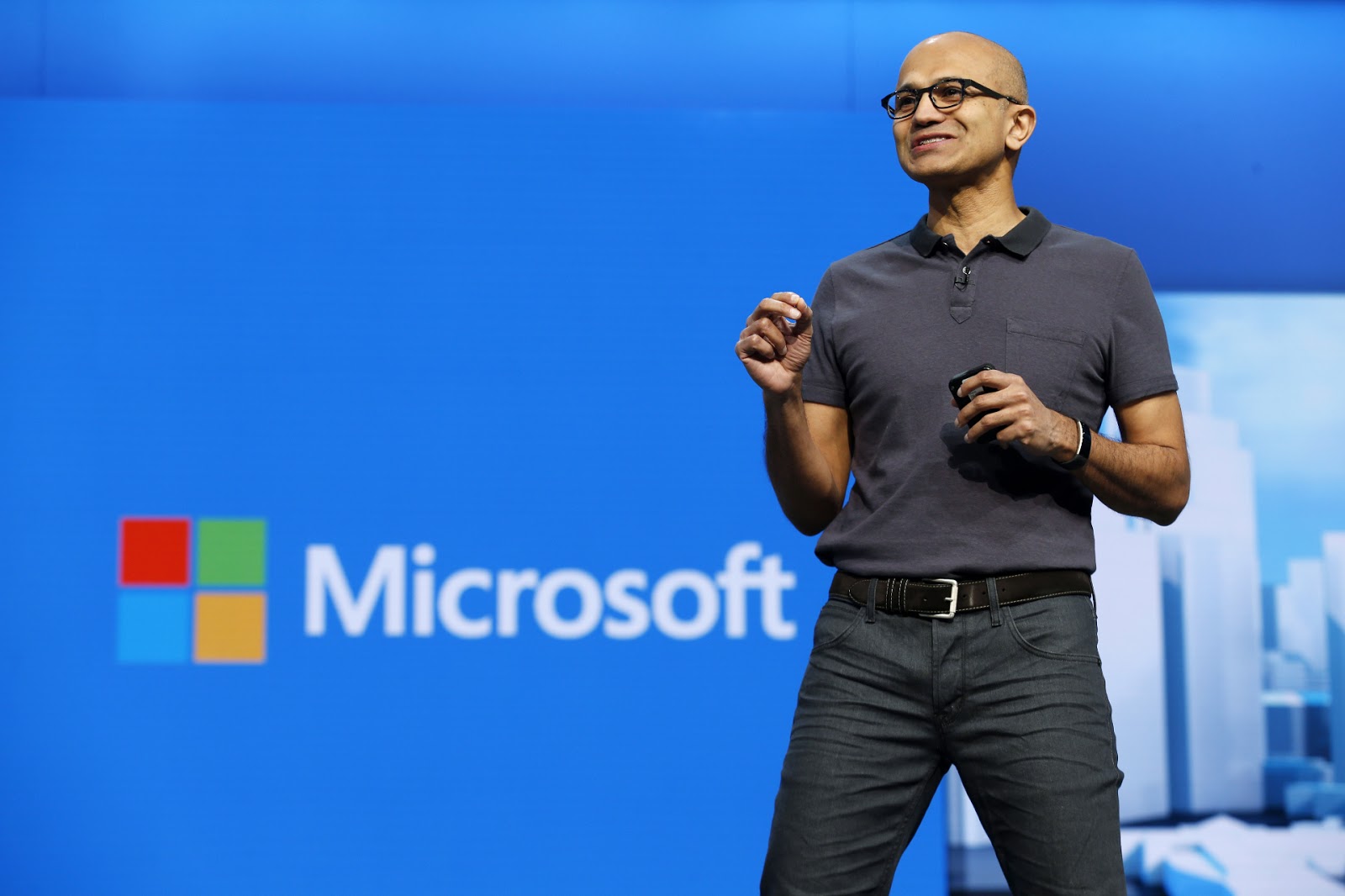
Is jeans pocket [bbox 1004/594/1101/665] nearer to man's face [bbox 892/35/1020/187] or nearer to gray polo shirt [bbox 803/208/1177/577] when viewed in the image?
gray polo shirt [bbox 803/208/1177/577]

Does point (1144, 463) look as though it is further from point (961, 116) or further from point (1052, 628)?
point (961, 116)

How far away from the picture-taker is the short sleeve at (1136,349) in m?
1.66

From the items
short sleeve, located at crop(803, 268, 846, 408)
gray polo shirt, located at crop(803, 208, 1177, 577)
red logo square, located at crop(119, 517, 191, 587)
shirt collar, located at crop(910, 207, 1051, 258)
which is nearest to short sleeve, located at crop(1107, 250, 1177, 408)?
gray polo shirt, located at crop(803, 208, 1177, 577)

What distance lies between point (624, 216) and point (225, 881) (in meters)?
1.77

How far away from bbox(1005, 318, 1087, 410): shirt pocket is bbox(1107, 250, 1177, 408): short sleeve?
56mm

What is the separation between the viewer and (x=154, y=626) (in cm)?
292

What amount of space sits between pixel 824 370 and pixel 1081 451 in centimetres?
41

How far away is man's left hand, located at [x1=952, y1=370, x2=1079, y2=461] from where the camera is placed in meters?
1.47

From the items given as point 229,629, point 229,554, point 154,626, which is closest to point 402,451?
point 229,554

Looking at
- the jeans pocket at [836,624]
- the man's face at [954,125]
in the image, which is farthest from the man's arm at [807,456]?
the man's face at [954,125]

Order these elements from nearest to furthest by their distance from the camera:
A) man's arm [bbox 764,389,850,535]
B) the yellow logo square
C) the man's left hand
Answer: the man's left hand < man's arm [bbox 764,389,850,535] < the yellow logo square

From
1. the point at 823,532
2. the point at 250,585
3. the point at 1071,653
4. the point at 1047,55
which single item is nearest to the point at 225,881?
the point at 250,585

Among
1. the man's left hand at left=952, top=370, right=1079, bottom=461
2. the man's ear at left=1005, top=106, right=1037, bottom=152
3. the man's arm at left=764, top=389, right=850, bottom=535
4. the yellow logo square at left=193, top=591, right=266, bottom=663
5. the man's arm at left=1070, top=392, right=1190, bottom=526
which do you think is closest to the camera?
the man's left hand at left=952, top=370, right=1079, bottom=461

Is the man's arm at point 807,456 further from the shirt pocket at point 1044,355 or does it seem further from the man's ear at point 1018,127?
the man's ear at point 1018,127
